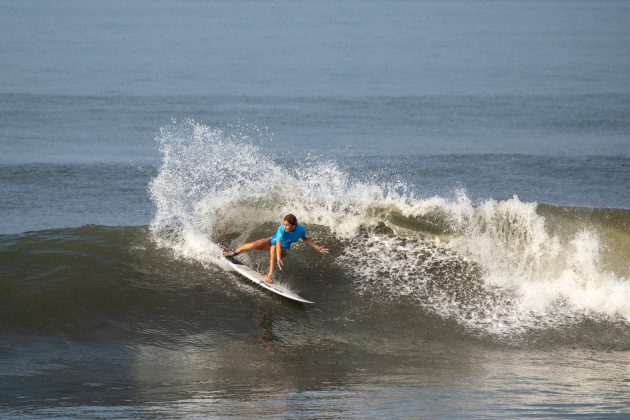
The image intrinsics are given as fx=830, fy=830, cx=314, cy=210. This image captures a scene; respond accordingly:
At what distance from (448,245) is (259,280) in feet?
12.8

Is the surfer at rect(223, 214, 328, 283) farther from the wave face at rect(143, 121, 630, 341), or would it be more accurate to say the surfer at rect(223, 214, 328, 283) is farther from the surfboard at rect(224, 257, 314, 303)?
the wave face at rect(143, 121, 630, 341)

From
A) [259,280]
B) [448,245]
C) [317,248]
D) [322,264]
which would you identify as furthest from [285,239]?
[448,245]

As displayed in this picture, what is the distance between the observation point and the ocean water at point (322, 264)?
1045 centimetres

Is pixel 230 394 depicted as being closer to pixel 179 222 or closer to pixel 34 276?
pixel 34 276

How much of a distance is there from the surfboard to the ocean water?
0.19 metres

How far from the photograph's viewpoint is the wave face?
1393 centimetres

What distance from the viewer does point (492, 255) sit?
15.2 metres

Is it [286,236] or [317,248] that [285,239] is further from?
[317,248]

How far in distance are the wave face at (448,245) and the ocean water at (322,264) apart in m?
0.04

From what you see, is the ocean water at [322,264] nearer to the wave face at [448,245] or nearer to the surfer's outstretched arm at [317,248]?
the wave face at [448,245]

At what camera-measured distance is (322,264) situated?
15008 mm

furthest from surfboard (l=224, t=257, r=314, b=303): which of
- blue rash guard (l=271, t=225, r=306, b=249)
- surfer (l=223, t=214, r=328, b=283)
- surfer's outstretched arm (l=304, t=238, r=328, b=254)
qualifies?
surfer's outstretched arm (l=304, t=238, r=328, b=254)

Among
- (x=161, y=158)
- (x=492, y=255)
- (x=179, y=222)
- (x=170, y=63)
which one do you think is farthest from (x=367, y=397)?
(x=170, y=63)

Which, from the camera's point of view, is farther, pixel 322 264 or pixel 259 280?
pixel 322 264
